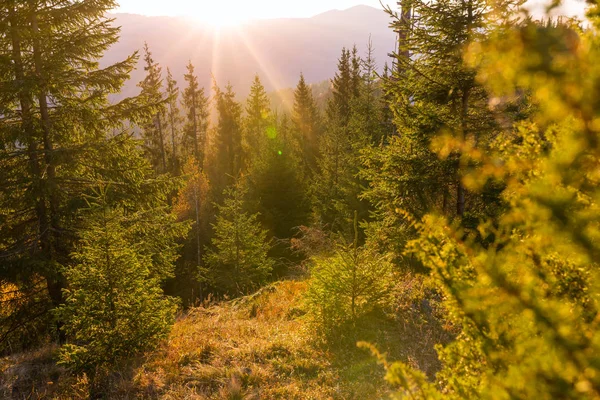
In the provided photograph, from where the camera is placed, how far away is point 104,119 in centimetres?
1000

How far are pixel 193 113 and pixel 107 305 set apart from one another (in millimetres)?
35593

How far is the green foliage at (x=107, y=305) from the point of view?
694cm

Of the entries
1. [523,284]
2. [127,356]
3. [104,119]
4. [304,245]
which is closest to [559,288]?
[523,284]

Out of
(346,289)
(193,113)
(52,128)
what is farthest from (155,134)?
(346,289)

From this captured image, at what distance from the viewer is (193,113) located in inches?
1559

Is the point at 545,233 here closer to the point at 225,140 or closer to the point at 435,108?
the point at 435,108

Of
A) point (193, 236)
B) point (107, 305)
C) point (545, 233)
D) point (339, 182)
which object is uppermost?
point (545, 233)

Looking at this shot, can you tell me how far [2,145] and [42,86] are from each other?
175 centimetres

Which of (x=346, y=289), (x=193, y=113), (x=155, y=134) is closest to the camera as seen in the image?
(x=346, y=289)

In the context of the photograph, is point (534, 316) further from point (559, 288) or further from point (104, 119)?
point (104, 119)

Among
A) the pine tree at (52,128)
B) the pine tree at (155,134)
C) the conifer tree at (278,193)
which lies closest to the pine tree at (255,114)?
the pine tree at (155,134)

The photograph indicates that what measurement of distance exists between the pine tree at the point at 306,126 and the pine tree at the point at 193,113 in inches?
437

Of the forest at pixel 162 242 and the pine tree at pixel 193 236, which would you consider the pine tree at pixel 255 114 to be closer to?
the pine tree at pixel 193 236

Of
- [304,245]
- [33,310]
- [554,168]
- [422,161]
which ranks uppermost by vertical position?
[554,168]
